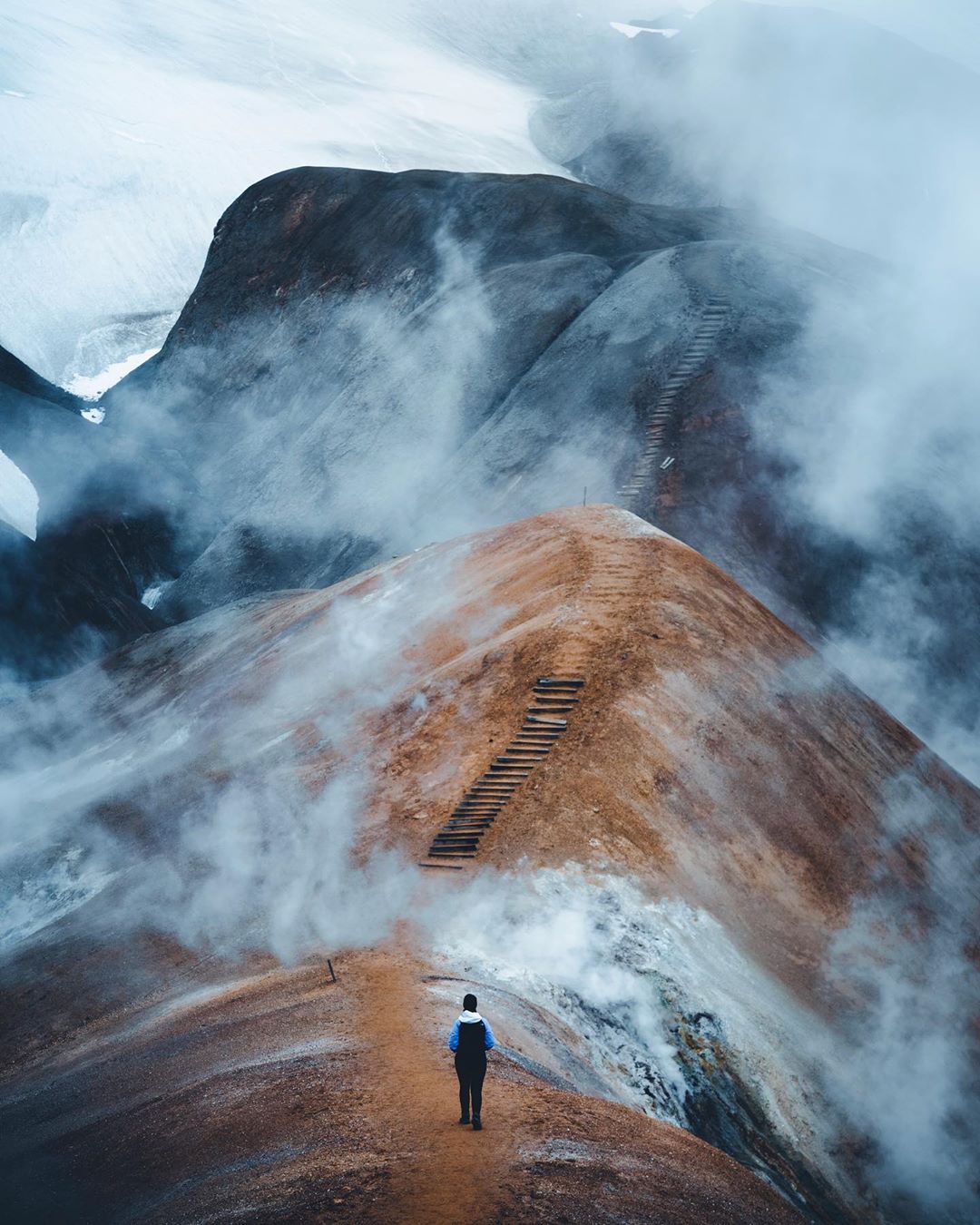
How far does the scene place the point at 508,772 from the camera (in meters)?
18.2

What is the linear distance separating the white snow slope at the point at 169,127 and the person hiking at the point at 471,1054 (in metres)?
94.5

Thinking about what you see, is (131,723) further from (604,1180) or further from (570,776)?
(604,1180)

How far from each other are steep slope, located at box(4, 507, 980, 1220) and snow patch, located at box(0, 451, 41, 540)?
23665mm

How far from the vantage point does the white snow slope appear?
104 meters

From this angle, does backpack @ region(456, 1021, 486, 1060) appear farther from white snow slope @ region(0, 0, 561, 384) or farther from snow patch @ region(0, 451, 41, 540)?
white snow slope @ region(0, 0, 561, 384)

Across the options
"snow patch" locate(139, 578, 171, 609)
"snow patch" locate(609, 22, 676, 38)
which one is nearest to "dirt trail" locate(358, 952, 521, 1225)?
"snow patch" locate(139, 578, 171, 609)

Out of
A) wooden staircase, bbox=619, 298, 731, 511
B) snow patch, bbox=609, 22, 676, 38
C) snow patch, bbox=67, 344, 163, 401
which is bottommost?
wooden staircase, bbox=619, 298, 731, 511

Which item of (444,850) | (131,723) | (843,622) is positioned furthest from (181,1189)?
(843,622)

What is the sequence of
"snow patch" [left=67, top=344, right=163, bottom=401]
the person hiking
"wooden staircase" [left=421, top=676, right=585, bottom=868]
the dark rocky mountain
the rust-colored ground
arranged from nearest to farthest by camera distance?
the rust-colored ground
the person hiking
"wooden staircase" [left=421, top=676, right=585, bottom=868]
the dark rocky mountain
"snow patch" [left=67, top=344, right=163, bottom=401]

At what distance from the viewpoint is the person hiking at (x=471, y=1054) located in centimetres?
969

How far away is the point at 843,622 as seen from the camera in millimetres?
36156

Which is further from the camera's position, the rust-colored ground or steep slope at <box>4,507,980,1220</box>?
steep slope at <box>4,507,980,1220</box>

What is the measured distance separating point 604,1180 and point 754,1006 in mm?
6237

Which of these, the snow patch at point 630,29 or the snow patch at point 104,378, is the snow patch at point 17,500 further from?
the snow patch at point 630,29
